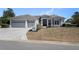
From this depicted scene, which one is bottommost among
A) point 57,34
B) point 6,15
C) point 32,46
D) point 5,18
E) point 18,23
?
point 32,46

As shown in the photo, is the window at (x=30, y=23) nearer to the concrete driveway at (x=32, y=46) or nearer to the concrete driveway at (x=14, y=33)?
the concrete driveway at (x=14, y=33)

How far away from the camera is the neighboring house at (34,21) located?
9.60m

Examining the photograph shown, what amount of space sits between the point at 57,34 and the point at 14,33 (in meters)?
1.86

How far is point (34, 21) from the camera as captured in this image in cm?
972

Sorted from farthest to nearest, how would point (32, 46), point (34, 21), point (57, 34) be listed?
1. point (34, 21)
2. point (57, 34)
3. point (32, 46)

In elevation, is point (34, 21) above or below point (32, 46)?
above

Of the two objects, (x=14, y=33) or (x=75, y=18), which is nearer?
(x=75, y=18)

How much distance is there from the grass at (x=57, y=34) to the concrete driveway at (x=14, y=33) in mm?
256

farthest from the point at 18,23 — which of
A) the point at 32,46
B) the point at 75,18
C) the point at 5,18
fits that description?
the point at 75,18

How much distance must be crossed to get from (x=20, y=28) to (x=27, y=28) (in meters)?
0.30

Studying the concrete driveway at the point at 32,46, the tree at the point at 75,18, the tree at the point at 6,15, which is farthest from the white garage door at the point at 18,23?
the tree at the point at 75,18

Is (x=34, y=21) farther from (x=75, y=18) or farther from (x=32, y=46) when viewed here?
(x=75, y=18)

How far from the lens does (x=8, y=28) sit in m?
9.68
